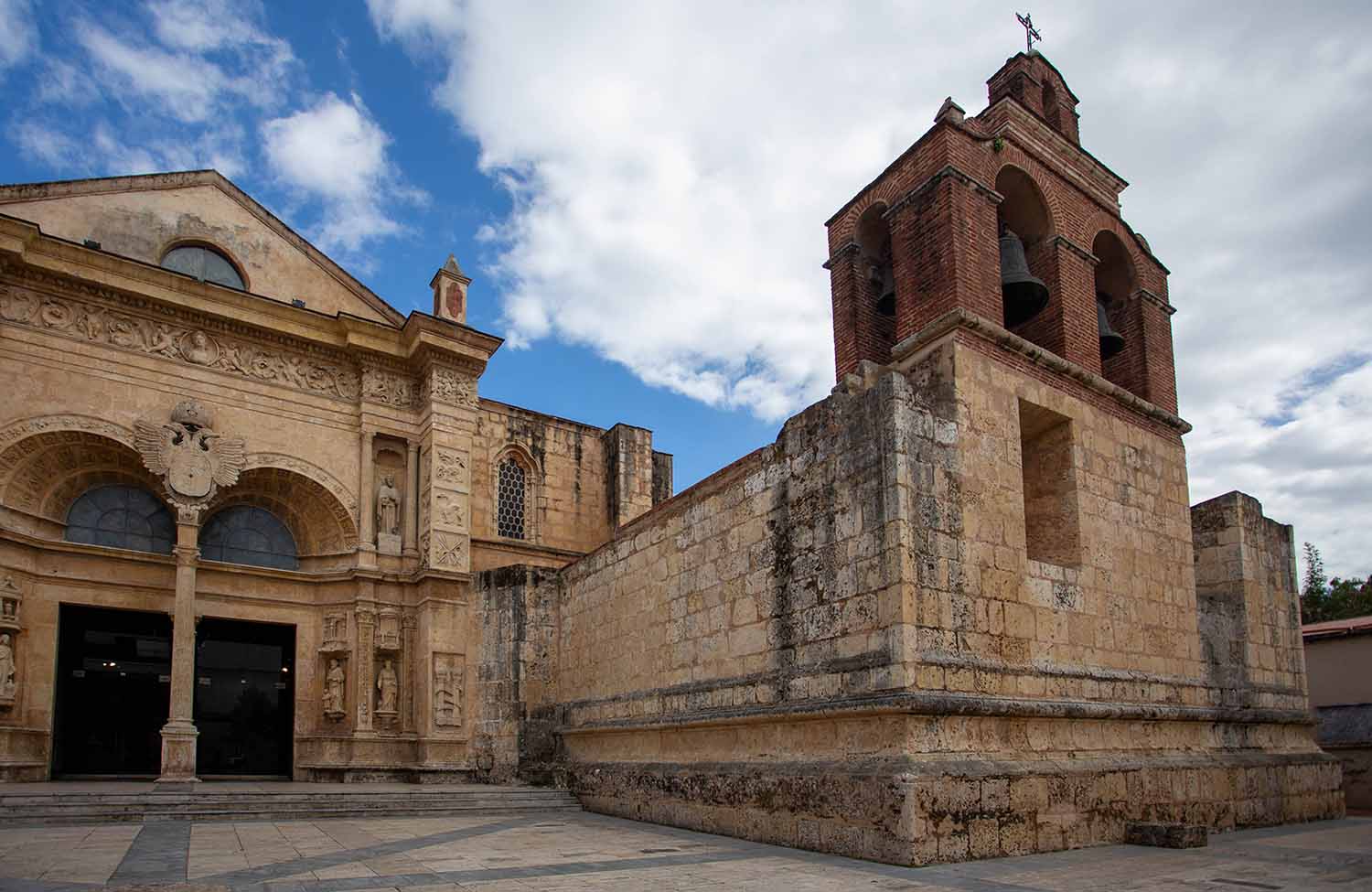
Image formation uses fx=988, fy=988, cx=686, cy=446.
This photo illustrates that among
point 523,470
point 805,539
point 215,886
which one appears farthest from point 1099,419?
point 523,470

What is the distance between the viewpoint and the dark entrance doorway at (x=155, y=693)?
14859 mm

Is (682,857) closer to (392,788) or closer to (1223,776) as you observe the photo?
(1223,776)

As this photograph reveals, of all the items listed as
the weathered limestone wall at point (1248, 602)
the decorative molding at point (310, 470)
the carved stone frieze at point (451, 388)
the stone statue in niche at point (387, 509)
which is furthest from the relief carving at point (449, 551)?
the weathered limestone wall at point (1248, 602)

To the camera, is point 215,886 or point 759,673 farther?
point 759,673

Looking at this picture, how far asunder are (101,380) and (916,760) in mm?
13124

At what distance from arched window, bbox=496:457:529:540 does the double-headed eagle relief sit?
5.16 metres

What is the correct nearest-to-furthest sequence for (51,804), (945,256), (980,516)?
(980,516), (945,256), (51,804)

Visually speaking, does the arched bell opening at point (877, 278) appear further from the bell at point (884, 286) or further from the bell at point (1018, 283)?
the bell at point (1018, 283)

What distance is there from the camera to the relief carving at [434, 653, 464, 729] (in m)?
15.8

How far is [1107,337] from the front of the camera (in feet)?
40.3

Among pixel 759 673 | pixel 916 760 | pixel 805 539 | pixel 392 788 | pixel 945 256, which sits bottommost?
pixel 392 788

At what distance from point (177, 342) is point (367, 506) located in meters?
3.92

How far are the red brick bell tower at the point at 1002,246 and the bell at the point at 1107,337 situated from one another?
0.11 ft

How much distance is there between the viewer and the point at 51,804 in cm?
1093
